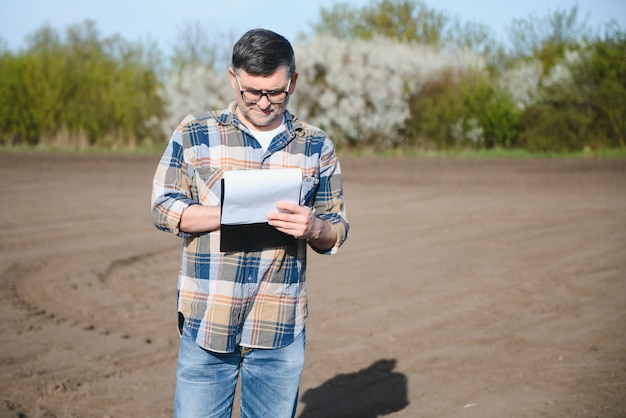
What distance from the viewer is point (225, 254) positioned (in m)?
2.78

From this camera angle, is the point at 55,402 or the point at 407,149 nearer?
the point at 55,402

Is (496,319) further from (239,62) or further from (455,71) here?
Answer: (455,71)

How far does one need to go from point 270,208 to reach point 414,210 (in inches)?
454

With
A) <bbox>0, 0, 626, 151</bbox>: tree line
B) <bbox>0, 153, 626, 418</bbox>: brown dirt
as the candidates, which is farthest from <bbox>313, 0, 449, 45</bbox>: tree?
<bbox>0, 153, 626, 418</bbox>: brown dirt

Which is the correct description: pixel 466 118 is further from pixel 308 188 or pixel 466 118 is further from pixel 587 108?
pixel 308 188

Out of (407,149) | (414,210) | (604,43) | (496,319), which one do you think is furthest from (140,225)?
(604,43)

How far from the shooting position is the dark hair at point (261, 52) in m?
2.72

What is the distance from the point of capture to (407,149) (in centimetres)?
2641

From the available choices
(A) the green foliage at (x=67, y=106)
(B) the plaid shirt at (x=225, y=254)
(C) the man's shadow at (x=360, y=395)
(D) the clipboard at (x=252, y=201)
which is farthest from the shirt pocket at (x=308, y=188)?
(A) the green foliage at (x=67, y=106)

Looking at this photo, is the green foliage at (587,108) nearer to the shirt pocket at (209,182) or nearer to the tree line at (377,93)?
the tree line at (377,93)

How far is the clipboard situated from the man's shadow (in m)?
2.58

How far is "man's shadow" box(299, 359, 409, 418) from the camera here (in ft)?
16.6

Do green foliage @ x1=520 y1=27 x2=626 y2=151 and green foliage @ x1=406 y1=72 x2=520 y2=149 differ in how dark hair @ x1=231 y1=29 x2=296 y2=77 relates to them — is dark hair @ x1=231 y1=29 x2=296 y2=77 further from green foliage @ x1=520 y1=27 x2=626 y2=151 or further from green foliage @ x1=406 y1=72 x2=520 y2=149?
green foliage @ x1=406 y1=72 x2=520 y2=149

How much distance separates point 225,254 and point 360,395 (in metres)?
2.88
